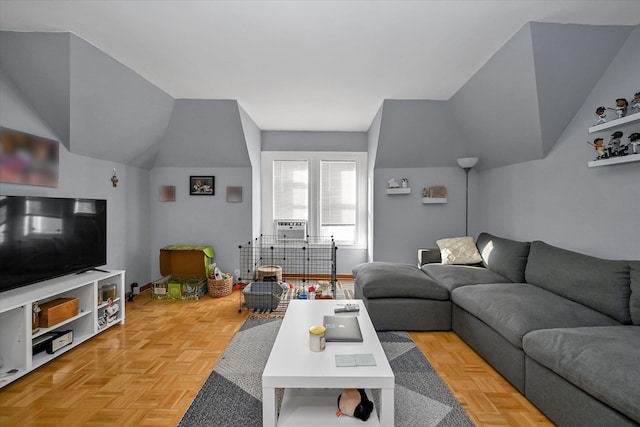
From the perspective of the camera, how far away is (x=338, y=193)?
16.8 ft

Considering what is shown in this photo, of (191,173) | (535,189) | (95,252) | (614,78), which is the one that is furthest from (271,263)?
(614,78)

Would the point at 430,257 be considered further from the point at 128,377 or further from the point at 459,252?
the point at 128,377

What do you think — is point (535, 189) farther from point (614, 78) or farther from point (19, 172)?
point (19, 172)

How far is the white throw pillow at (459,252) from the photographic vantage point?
12.1 feet

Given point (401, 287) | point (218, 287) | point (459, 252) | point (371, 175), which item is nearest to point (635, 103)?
point (459, 252)

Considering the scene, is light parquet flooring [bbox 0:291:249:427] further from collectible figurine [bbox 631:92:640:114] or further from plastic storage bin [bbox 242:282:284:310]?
collectible figurine [bbox 631:92:640:114]

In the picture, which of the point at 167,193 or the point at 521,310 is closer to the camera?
the point at 521,310

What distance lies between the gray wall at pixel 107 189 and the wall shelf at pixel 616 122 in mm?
4773

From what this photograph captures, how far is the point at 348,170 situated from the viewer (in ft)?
16.8

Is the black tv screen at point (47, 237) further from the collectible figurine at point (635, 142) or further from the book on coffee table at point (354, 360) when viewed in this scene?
the collectible figurine at point (635, 142)

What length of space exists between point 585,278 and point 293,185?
12.8 feet

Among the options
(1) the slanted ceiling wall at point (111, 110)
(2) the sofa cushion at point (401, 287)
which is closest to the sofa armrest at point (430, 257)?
(2) the sofa cushion at point (401, 287)

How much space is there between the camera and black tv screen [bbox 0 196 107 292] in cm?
229

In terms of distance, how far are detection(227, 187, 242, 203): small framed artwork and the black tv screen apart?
1658mm
